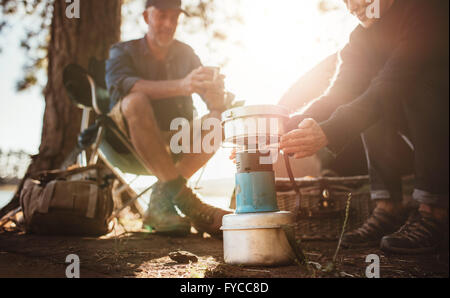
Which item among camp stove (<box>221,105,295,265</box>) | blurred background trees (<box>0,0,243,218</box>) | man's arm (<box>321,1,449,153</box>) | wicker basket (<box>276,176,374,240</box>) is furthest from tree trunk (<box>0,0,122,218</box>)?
man's arm (<box>321,1,449,153</box>)

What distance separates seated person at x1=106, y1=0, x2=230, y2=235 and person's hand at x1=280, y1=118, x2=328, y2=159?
0.97 meters

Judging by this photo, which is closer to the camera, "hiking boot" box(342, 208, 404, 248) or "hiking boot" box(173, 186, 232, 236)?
"hiking boot" box(342, 208, 404, 248)

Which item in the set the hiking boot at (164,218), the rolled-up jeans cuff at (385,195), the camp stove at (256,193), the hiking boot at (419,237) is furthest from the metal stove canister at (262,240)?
the hiking boot at (164,218)

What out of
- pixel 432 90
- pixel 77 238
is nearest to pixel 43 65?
pixel 77 238

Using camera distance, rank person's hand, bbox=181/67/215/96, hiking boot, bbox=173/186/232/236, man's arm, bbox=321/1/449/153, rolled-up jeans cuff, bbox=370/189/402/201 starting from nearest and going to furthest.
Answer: man's arm, bbox=321/1/449/153 < rolled-up jeans cuff, bbox=370/189/402/201 < hiking boot, bbox=173/186/232/236 < person's hand, bbox=181/67/215/96

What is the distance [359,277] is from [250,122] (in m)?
0.64

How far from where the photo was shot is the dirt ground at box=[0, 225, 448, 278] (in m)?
1.27

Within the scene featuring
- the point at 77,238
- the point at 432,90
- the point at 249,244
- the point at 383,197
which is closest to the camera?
the point at 249,244

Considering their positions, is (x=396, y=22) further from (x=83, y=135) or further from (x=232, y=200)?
(x=83, y=135)

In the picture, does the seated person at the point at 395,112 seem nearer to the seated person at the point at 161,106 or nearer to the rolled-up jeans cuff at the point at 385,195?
the rolled-up jeans cuff at the point at 385,195

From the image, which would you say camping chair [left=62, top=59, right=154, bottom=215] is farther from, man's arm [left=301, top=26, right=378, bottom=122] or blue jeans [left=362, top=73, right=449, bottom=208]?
blue jeans [left=362, top=73, right=449, bottom=208]

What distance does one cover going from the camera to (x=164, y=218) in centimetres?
236

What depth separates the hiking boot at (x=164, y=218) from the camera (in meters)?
2.34

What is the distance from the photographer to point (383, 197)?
2.01m
